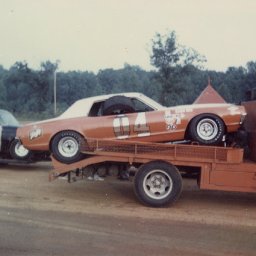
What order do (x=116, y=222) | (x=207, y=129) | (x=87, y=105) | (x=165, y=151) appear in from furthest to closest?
(x=87, y=105) → (x=207, y=129) → (x=165, y=151) → (x=116, y=222)

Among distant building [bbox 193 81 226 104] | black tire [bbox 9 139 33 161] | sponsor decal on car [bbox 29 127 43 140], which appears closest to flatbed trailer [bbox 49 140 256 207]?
sponsor decal on car [bbox 29 127 43 140]

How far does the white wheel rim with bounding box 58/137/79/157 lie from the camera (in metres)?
9.31

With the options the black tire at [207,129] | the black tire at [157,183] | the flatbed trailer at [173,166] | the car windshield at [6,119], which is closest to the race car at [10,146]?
the car windshield at [6,119]

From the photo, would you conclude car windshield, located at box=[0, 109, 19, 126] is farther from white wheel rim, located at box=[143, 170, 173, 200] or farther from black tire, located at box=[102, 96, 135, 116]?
white wheel rim, located at box=[143, 170, 173, 200]

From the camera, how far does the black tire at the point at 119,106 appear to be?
934 cm

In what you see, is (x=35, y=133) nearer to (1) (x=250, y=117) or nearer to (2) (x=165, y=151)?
(2) (x=165, y=151)

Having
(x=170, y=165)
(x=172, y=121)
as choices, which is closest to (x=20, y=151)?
(x=172, y=121)

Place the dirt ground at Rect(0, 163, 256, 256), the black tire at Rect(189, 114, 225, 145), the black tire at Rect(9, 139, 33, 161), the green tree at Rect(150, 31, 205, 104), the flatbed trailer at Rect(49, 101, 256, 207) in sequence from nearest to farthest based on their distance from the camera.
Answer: the dirt ground at Rect(0, 163, 256, 256)
the flatbed trailer at Rect(49, 101, 256, 207)
the black tire at Rect(189, 114, 225, 145)
the black tire at Rect(9, 139, 33, 161)
the green tree at Rect(150, 31, 205, 104)

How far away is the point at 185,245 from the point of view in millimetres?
6219

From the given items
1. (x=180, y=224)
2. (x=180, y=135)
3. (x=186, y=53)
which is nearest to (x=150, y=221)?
(x=180, y=224)

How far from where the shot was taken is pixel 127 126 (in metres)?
9.19

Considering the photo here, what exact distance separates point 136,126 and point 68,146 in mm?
1320

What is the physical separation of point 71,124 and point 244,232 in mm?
3851

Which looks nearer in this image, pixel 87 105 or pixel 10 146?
pixel 87 105
